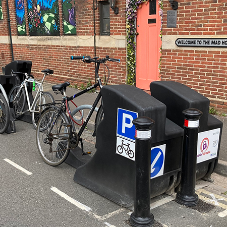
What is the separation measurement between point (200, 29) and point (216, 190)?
4126 millimetres

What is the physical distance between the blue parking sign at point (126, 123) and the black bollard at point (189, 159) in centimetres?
57

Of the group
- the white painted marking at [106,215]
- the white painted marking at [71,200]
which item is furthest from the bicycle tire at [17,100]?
the white painted marking at [106,215]

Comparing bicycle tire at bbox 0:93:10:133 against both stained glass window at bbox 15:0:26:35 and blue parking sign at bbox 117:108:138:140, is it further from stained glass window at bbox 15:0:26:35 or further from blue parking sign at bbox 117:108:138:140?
stained glass window at bbox 15:0:26:35

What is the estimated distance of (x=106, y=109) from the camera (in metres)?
3.64

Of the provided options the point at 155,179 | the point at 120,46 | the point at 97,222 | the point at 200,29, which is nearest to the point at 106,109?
the point at 155,179

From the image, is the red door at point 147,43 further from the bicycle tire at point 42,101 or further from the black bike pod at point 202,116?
the black bike pod at point 202,116

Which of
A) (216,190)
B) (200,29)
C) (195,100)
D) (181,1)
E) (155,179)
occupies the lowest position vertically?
(216,190)

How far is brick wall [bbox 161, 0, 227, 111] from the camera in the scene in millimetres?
6742

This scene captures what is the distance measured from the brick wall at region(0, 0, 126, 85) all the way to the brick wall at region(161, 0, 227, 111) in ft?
5.70

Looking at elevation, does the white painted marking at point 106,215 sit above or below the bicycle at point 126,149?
below

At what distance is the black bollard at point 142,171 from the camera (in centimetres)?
299

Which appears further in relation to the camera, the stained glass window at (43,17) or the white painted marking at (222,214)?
the stained glass window at (43,17)

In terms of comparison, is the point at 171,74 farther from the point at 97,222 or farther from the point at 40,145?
the point at 97,222

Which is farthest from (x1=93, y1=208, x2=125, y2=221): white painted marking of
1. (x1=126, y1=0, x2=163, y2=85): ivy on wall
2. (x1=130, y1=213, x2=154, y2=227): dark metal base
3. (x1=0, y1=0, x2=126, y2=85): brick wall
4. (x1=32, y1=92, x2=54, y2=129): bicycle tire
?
(x1=0, y1=0, x2=126, y2=85): brick wall
